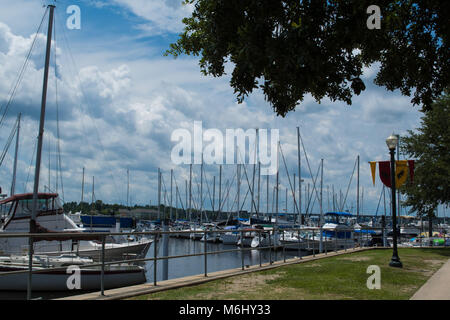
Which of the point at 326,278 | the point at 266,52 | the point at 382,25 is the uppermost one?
the point at 382,25

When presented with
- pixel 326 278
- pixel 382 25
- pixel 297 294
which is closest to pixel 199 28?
pixel 382 25

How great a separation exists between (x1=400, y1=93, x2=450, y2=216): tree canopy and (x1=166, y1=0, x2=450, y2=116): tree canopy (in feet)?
62.0

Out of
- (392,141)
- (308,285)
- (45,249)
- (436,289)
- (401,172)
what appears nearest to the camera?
(308,285)

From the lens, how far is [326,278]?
40.4ft

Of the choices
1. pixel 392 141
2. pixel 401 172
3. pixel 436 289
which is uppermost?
pixel 392 141

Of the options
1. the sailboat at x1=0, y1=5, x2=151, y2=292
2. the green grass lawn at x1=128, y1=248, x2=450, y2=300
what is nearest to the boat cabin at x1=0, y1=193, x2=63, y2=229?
the sailboat at x1=0, y1=5, x2=151, y2=292

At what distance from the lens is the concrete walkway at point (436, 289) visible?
10.1 meters

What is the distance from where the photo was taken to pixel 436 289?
11344 mm

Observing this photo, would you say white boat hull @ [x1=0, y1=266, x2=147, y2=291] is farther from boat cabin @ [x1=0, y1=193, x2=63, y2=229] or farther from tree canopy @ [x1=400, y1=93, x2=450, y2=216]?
tree canopy @ [x1=400, y1=93, x2=450, y2=216]

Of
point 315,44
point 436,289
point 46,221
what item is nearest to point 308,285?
point 436,289

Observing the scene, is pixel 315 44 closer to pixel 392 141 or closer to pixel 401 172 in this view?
pixel 392 141

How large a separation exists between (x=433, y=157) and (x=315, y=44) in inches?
961
